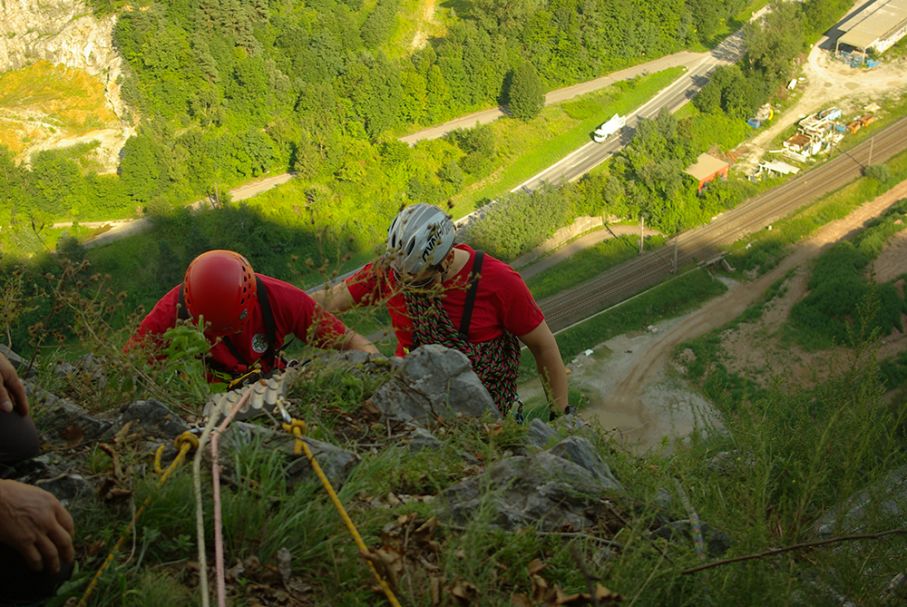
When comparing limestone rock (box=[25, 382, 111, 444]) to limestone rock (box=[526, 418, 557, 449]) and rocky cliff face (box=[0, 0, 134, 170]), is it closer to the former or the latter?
limestone rock (box=[526, 418, 557, 449])

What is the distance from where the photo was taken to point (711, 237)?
33.0 metres

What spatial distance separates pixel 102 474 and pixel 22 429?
38 centimetres

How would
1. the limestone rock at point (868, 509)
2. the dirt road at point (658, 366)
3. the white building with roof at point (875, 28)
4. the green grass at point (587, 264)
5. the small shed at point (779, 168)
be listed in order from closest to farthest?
the limestone rock at point (868, 509) < the dirt road at point (658, 366) < the green grass at point (587, 264) < the small shed at point (779, 168) < the white building with roof at point (875, 28)

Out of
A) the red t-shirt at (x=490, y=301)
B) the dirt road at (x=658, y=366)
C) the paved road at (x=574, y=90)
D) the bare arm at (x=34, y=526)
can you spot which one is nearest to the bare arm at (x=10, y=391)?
the bare arm at (x=34, y=526)

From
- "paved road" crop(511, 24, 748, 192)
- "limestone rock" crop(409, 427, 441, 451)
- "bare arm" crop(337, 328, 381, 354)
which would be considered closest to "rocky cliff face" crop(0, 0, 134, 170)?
"paved road" crop(511, 24, 748, 192)

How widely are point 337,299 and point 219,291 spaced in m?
0.71

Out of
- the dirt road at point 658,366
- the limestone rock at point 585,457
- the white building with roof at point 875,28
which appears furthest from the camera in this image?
the white building with roof at point 875,28

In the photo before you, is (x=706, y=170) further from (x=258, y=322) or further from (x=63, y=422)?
(x=63, y=422)

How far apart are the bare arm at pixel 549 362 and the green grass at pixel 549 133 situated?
89.1 ft

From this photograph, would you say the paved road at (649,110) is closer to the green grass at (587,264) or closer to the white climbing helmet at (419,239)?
the green grass at (587,264)

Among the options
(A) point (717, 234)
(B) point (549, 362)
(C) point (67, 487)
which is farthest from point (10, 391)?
(A) point (717, 234)

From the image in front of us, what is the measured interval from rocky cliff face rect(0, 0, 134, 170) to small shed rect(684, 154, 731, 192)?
23878 mm

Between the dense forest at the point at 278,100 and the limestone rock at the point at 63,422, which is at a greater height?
the limestone rock at the point at 63,422

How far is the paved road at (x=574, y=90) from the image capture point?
117 ft
